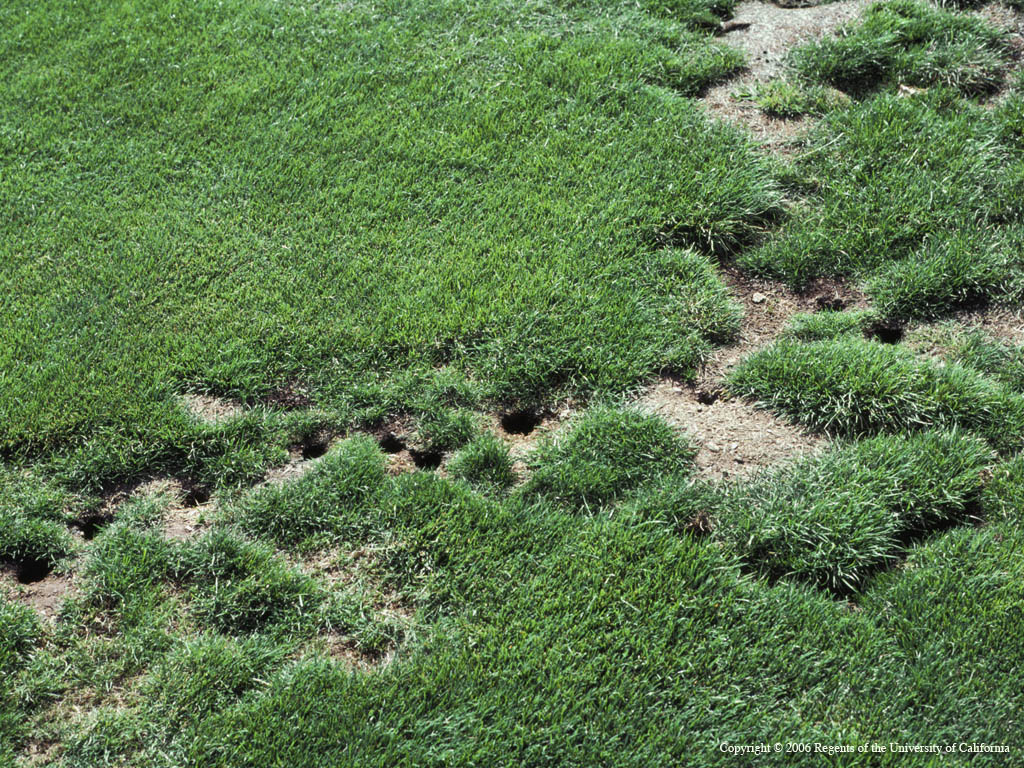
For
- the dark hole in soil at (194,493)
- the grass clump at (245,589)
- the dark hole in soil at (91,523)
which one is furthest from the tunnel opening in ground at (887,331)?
the dark hole in soil at (91,523)

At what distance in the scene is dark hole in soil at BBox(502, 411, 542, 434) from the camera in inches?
152

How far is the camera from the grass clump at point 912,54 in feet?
17.3

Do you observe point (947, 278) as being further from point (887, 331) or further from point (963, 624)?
point (963, 624)

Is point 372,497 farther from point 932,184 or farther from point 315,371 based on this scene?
point 932,184

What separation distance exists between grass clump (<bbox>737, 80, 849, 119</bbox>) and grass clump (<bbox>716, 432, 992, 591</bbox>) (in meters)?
2.18

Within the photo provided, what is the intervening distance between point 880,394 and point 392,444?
5.89 ft

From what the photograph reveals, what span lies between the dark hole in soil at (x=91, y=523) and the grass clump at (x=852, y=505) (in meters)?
2.08

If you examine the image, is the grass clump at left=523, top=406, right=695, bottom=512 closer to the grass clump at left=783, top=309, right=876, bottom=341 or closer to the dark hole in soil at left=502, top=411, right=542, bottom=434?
the dark hole in soil at left=502, top=411, right=542, bottom=434

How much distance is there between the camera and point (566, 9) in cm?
591

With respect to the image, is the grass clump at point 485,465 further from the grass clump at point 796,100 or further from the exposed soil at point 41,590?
the grass clump at point 796,100

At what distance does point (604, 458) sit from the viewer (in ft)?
11.9

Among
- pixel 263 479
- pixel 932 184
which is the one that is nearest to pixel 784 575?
pixel 263 479

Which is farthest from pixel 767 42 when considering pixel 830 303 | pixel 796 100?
pixel 830 303

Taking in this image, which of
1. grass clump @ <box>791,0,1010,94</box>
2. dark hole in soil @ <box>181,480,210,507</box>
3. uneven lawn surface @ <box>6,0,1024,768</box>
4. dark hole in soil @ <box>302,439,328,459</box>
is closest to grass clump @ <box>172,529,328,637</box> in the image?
uneven lawn surface @ <box>6,0,1024,768</box>
